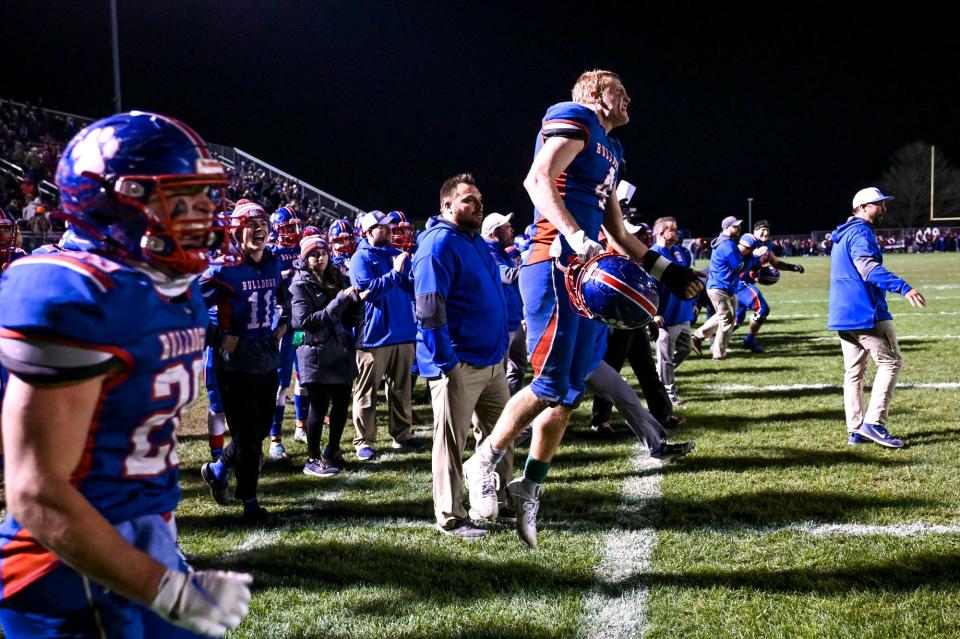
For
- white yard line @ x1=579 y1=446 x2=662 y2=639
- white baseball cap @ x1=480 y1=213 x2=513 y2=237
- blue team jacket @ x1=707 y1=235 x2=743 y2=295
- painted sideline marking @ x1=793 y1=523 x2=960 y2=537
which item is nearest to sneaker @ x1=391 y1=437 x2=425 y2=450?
white yard line @ x1=579 y1=446 x2=662 y2=639

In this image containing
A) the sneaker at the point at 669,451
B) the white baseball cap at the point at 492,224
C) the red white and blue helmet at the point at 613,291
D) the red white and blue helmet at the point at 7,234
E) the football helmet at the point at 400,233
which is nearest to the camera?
the red white and blue helmet at the point at 613,291

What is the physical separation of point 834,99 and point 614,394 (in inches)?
3046

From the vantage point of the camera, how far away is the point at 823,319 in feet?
54.5

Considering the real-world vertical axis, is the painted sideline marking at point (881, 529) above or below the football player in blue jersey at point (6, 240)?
below

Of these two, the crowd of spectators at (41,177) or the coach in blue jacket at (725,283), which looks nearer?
the coach in blue jacket at (725,283)

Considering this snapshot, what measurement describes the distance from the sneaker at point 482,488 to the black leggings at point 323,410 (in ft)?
7.58

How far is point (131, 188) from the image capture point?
159cm

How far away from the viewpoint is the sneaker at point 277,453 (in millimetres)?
6633

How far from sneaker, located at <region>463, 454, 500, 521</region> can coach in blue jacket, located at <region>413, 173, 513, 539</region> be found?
33 cm

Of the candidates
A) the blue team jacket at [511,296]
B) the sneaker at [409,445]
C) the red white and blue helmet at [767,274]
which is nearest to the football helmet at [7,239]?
the sneaker at [409,445]

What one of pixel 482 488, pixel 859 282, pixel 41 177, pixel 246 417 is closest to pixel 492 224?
pixel 859 282

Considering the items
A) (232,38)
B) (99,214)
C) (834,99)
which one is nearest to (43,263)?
(99,214)

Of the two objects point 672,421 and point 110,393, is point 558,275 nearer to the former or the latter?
point 110,393

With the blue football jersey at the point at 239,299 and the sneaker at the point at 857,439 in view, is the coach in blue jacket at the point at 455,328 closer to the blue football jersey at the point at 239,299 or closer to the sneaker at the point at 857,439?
the blue football jersey at the point at 239,299
